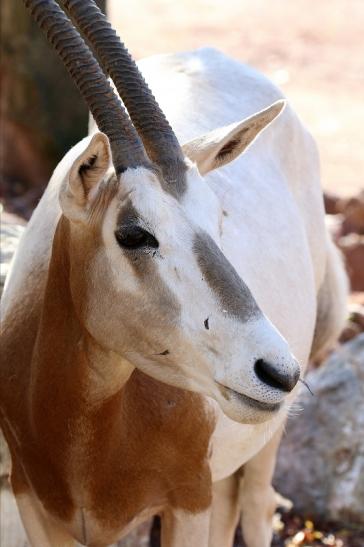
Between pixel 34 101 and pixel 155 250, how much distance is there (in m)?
7.02

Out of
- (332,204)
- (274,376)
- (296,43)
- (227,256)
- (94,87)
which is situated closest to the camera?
(274,376)

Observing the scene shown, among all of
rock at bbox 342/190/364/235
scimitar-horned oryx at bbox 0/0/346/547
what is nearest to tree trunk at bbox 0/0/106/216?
rock at bbox 342/190/364/235

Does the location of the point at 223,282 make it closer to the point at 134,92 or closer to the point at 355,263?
the point at 134,92

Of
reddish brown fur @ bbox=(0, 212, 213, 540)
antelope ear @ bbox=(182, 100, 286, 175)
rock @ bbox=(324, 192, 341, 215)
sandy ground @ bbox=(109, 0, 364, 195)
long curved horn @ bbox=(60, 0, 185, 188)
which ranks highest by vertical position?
long curved horn @ bbox=(60, 0, 185, 188)

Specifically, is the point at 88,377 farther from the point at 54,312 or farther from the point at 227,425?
the point at 227,425

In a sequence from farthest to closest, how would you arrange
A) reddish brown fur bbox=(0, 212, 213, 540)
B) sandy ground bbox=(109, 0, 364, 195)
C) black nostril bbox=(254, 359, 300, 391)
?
sandy ground bbox=(109, 0, 364, 195)
reddish brown fur bbox=(0, 212, 213, 540)
black nostril bbox=(254, 359, 300, 391)

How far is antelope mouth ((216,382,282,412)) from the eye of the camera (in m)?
3.28

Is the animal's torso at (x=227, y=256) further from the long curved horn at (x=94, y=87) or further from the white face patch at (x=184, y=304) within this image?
the long curved horn at (x=94, y=87)

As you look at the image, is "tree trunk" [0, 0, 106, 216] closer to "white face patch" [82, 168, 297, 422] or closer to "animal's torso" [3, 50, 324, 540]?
"animal's torso" [3, 50, 324, 540]

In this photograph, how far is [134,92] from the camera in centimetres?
364

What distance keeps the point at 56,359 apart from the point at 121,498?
0.50 metres

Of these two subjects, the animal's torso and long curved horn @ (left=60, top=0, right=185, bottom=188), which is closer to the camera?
long curved horn @ (left=60, top=0, right=185, bottom=188)

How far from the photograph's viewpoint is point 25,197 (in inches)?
396

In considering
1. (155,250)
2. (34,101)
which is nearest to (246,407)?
(155,250)
